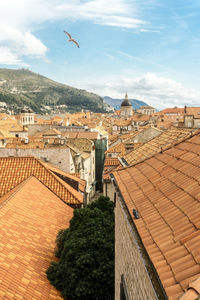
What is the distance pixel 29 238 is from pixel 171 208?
29.0 ft

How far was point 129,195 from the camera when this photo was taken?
641 cm

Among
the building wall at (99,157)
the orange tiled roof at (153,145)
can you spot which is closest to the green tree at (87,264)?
the orange tiled roof at (153,145)

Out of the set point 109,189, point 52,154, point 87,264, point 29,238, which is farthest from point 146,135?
point 87,264

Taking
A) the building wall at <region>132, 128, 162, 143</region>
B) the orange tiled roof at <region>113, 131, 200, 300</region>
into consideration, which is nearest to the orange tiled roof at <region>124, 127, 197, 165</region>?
the orange tiled roof at <region>113, 131, 200, 300</region>

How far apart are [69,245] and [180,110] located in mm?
114067

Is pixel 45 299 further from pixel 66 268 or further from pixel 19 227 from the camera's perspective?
pixel 19 227

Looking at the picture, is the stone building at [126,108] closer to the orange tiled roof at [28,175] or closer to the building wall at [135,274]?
the orange tiled roof at [28,175]

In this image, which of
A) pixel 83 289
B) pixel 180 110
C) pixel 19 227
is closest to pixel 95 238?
pixel 83 289

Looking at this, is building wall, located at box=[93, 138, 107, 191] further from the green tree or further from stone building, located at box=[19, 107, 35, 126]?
stone building, located at box=[19, 107, 35, 126]

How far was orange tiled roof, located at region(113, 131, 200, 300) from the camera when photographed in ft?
10.6

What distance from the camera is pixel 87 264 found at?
9305 millimetres

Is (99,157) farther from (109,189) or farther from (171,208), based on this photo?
(171,208)

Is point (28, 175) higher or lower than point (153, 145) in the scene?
lower

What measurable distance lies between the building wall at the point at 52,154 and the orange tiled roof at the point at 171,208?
1599 centimetres
